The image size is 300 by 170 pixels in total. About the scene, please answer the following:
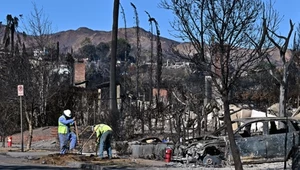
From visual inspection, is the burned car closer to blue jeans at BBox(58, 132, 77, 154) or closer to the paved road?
the paved road

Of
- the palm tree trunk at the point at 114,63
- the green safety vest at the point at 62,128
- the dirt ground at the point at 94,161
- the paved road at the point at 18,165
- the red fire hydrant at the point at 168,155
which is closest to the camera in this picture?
the paved road at the point at 18,165

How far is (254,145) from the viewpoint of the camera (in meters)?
19.5

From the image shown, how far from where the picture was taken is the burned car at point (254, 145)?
19.5 meters

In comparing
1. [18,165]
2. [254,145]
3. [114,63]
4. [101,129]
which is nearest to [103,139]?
[101,129]

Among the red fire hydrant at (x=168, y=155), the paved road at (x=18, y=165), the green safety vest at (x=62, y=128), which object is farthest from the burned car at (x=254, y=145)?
the green safety vest at (x=62, y=128)

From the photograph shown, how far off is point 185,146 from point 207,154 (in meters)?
1.04

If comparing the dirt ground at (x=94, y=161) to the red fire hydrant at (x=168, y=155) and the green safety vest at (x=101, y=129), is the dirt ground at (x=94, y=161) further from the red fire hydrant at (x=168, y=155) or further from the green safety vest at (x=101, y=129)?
the green safety vest at (x=101, y=129)

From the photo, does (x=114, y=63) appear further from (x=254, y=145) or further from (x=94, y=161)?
(x=254, y=145)

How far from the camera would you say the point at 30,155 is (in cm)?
2514

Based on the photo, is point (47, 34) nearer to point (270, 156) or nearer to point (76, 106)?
point (76, 106)

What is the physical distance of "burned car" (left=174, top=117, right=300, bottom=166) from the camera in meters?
19.5

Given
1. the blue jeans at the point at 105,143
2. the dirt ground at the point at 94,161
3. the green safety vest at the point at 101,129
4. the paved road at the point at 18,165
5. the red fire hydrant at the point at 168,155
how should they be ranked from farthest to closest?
the green safety vest at the point at 101,129
the blue jeans at the point at 105,143
the red fire hydrant at the point at 168,155
the dirt ground at the point at 94,161
the paved road at the point at 18,165

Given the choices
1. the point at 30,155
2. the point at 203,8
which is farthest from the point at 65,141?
the point at 203,8

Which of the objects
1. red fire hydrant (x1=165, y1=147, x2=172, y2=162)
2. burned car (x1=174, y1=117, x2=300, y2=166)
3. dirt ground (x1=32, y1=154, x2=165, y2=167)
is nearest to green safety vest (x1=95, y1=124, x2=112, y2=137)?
dirt ground (x1=32, y1=154, x2=165, y2=167)
